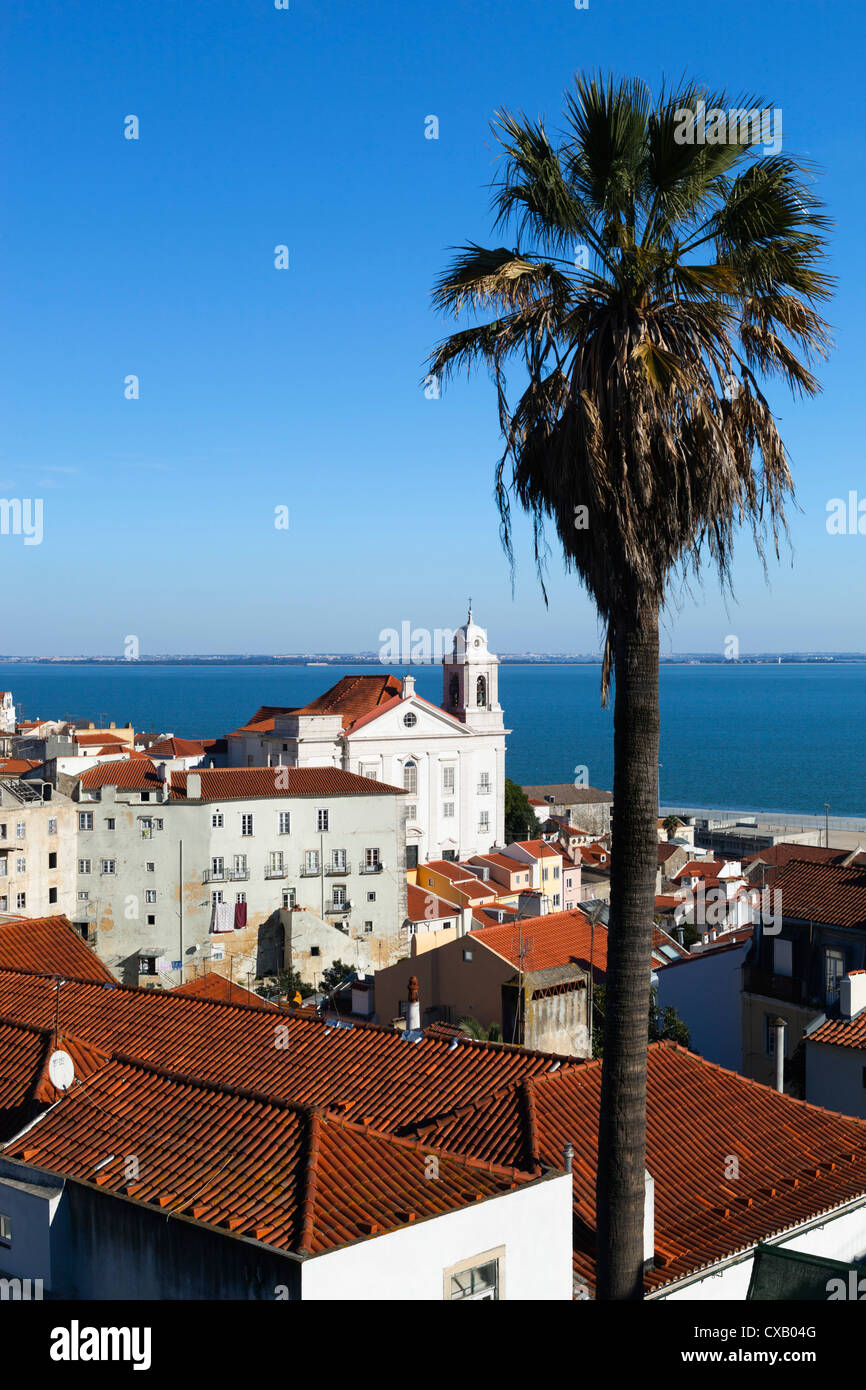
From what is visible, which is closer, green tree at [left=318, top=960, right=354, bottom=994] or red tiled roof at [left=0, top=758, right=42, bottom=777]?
green tree at [left=318, top=960, right=354, bottom=994]

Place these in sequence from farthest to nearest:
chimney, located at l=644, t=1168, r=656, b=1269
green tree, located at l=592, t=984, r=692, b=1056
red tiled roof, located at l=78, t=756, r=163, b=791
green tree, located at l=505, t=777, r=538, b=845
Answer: green tree, located at l=505, t=777, r=538, b=845
red tiled roof, located at l=78, t=756, r=163, b=791
green tree, located at l=592, t=984, r=692, b=1056
chimney, located at l=644, t=1168, r=656, b=1269

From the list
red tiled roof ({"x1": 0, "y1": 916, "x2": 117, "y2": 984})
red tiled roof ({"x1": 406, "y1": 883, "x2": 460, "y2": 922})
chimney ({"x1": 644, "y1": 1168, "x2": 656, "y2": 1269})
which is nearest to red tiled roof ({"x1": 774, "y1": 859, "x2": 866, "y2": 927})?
chimney ({"x1": 644, "y1": 1168, "x2": 656, "y2": 1269})

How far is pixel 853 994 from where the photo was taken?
21.4 meters

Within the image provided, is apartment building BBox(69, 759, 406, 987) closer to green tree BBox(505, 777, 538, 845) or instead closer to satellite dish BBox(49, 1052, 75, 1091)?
green tree BBox(505, 777, 538, 845)

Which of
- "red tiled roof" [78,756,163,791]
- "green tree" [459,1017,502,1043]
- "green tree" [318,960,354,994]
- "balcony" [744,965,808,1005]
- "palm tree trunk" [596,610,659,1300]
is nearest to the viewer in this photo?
"palm tree trunk" [596,610,659,1300]

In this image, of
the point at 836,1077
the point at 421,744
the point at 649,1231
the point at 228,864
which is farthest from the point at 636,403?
the point at 421,744

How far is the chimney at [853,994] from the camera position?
69.8 feet

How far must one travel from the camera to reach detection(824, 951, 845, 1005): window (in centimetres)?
2423

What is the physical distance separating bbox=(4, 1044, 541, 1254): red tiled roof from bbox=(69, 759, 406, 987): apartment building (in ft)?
149

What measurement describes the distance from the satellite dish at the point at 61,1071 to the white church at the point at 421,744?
7063cm

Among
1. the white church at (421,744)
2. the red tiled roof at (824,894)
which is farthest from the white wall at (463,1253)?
the white church at (421,744)

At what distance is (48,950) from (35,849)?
3228cm

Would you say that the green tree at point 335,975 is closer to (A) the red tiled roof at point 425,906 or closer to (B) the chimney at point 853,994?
(A) the red tiled roof at point 425,906
